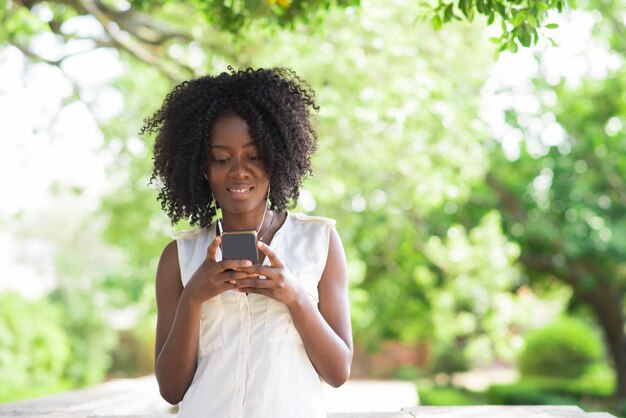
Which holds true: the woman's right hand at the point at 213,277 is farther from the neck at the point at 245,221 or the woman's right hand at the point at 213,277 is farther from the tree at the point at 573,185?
the tree at the point at 573,185

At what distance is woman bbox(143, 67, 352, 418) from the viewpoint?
228 cm

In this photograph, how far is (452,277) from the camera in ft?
32.3

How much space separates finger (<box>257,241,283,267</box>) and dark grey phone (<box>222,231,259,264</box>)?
1.0 inches

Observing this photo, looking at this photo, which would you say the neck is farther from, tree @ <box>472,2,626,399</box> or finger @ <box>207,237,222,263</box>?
tree @ <box>472,2,626,399</box>

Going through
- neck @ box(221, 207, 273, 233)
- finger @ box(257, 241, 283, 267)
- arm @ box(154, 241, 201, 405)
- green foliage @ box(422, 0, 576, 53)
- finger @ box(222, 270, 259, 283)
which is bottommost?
arm @ box(154, 241, 201, 405)

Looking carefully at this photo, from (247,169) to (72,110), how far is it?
349 inches

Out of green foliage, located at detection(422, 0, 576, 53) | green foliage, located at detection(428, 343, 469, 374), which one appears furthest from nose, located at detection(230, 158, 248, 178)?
green foliage, located at detection(428, 343, 469, 374)

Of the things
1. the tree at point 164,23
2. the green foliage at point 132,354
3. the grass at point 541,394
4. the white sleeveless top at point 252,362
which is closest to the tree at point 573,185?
the grass at point 541,394

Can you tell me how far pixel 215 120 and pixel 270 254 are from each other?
1.59 ft

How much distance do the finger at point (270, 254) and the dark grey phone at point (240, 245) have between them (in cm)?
3

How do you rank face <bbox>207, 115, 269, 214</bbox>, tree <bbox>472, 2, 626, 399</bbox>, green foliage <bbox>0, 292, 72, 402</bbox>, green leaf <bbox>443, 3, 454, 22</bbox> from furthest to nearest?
green foliage <bbox>0, 292, 72, 402</bbox> < tree <bbox>472, 2, 626, 399</bbox> < green leaf <bbox>443, 3, 454, 22</bbox> < face <bbox>207, 115, 269, 214</bbox>

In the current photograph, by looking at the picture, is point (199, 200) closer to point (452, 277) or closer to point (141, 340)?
point (452, 277)

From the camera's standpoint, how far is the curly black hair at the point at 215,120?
2.42 m

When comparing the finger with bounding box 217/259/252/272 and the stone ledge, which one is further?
the stone ledge
